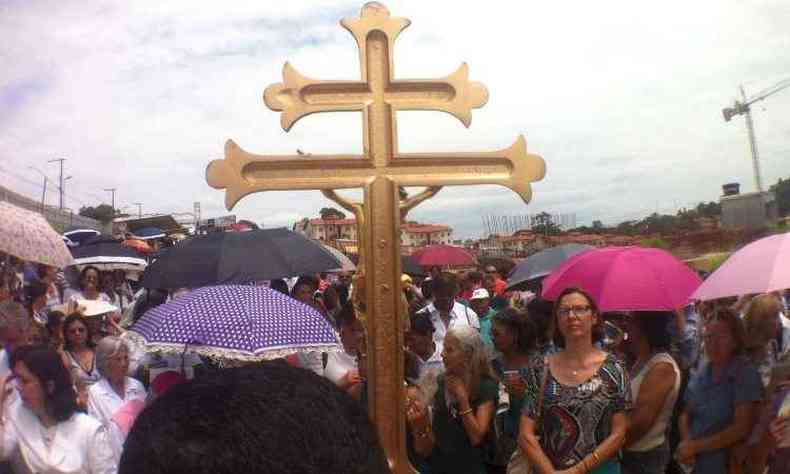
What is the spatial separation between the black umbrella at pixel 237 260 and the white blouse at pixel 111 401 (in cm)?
88

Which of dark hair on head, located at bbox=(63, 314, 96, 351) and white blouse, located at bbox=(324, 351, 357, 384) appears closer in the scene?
white blouse, located at bbox=(324, 351, 357, 384)

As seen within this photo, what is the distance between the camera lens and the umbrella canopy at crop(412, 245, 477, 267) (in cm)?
1108

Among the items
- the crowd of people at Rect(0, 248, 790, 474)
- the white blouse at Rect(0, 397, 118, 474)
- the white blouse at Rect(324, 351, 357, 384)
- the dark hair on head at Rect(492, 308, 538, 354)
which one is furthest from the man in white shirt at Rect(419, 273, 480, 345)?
the white blouse at Rect(0, 397, 118, 474)

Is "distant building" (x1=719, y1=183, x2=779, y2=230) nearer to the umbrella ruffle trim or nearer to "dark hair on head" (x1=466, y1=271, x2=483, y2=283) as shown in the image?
"dark hair on head" (x1=466, y1=271, x2=483, y2=283)

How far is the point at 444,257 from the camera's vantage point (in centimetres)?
1130

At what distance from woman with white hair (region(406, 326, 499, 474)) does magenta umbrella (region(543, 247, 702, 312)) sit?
0.68 m

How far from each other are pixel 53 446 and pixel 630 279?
10.6 ft

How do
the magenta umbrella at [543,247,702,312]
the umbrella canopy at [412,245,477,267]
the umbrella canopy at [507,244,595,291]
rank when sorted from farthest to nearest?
the umbrella canopy at [412,245,477,267] < the umbrella canopy at [507,244,595,291] < the magenta umbrella at [543,247,702,312]

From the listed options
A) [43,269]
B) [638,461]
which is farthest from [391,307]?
[43,269]

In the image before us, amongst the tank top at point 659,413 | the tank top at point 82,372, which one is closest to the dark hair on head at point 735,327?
the tank top at point 659,413

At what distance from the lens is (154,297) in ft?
21.0

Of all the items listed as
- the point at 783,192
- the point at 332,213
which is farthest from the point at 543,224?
the point at 332,213

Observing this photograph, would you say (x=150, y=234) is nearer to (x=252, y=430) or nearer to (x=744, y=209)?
(x=744, y=209)

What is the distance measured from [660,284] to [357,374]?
6.06ft
